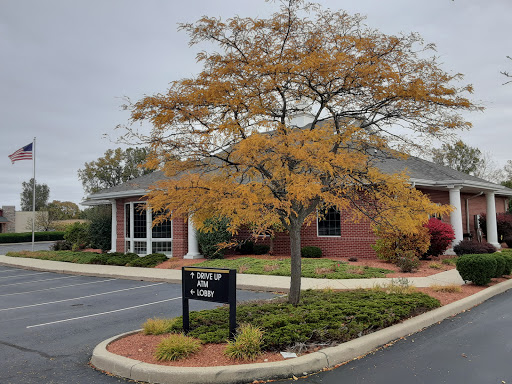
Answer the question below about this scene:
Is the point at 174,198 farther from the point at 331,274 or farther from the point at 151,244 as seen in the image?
the point at 151,244

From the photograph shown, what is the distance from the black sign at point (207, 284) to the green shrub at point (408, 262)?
30.9 feet

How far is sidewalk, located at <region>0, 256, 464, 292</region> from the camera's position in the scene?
1155cm

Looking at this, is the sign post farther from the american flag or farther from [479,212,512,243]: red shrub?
the american flag

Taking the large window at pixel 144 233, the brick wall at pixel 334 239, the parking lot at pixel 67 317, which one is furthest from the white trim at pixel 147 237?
the parking lot at pixel 67 317

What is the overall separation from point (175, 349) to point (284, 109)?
4905 millimetres

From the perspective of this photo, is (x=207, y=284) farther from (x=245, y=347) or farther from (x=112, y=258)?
(x=112, y=258)

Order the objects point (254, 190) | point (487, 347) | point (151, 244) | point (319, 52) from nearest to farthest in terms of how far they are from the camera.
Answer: point (487, 347) < point (254, 190) < point (319, 52) < point (151, 244)

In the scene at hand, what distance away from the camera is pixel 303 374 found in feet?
16.7

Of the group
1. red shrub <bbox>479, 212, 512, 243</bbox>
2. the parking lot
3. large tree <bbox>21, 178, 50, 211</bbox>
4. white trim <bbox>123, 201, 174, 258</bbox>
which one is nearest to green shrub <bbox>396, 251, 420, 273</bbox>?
the parking lot

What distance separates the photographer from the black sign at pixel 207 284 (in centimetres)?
592

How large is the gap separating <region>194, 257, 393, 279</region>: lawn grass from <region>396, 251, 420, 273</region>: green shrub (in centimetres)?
52

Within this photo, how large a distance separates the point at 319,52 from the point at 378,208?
10.5ft

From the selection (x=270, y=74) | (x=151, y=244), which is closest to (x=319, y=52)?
(x=270, y=74)

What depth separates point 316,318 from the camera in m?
6.49
